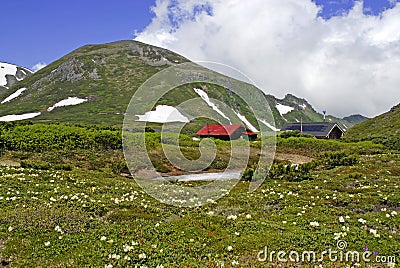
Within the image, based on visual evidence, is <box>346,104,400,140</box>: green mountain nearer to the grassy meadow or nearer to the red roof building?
the red roof building

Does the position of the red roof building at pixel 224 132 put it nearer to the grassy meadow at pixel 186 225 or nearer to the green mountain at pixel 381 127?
the green mountain at pixel 381 127

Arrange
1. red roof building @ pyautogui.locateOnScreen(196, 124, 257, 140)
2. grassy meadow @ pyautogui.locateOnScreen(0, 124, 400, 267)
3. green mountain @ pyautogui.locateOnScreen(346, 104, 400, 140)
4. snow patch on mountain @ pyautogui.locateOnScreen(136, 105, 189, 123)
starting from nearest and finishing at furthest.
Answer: grassy meadow @ pyautogui.locateOnScreen(0, 124, 400, 267), red roof building @ pyautogui.locateOnScreen(196, 124, 257, 140), green mountain @ pyautogui.locateOnScreen(346, 104, 400, 140), snow patch on mountain @ pyautogui.locateOnScreen(136, 105, 189, 123)

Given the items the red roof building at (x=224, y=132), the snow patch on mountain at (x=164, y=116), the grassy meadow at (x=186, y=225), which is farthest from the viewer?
the snow patch on mountain at (x=164, y=116)

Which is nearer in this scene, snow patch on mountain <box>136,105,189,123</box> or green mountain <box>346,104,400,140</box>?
green mountain <box>346,104,400,140</box>

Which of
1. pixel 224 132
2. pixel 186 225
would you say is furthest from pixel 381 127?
pixel 186 225

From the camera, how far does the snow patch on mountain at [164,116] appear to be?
168675mm

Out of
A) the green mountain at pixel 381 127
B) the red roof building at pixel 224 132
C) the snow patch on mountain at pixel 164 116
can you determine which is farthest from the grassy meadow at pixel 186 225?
the snow patch on mountain at pixel 164 116

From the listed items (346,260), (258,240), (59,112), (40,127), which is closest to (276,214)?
(258,240)

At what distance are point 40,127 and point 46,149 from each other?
5.06 m

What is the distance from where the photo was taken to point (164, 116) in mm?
175625

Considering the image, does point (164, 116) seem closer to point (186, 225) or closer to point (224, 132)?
point (224, 132)

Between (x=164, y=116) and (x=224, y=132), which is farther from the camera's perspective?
(x=164, y=116)

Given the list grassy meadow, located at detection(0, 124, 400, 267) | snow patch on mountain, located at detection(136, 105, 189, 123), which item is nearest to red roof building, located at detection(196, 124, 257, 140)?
grassy meadow, located at detection(0, 124, 400, 267)

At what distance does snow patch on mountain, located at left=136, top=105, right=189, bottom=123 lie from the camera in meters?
169
